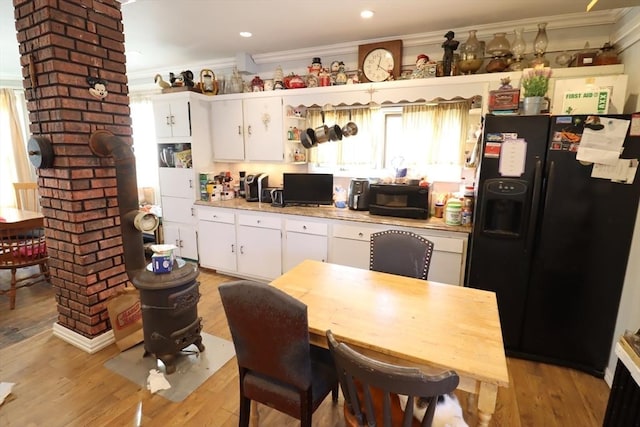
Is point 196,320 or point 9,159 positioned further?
point 9,159

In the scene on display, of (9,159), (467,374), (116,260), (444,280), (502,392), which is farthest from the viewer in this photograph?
(9,159)

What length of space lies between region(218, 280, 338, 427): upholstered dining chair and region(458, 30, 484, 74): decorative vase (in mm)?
2574

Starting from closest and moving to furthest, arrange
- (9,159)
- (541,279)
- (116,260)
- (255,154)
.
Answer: (541,279), (116,260), (255,154), (9,159)

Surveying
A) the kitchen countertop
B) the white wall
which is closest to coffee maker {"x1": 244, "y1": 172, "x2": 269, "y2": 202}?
the kitchen countertop

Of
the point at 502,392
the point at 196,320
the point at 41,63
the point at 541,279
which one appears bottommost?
the point at 502,392

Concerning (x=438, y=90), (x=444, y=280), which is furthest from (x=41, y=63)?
(x=444, y=280)

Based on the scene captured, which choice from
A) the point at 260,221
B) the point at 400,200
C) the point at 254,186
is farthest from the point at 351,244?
the point at 254,186

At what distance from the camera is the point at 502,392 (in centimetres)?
205

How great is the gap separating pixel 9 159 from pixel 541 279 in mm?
7019

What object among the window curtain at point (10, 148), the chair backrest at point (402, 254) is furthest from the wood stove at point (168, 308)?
the window curtain at point (10, 148)

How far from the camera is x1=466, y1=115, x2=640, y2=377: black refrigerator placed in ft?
6.81

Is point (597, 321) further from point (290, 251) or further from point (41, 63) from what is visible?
point (41, 63)

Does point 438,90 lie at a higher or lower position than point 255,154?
higher

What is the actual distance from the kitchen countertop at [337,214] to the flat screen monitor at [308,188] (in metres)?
0.08
